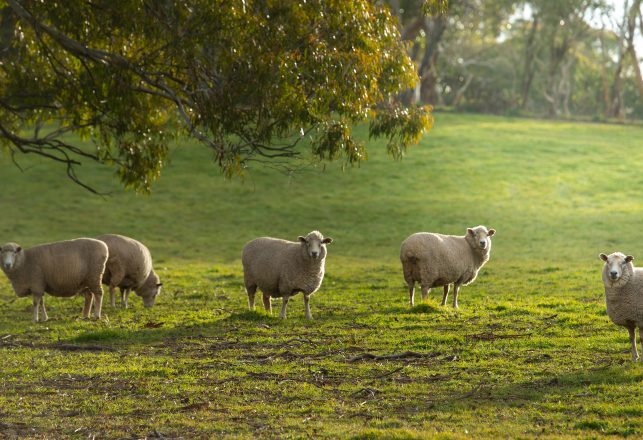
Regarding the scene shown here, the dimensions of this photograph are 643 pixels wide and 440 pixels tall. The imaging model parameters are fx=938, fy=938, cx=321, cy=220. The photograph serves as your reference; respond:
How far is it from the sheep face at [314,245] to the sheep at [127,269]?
388cm

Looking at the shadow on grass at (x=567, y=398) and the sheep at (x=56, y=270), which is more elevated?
the shadow on grass at (x=567, y=398)

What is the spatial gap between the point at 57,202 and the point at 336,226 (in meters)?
11.1

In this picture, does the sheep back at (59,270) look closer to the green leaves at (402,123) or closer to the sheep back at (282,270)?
the sheep back at (282,270)

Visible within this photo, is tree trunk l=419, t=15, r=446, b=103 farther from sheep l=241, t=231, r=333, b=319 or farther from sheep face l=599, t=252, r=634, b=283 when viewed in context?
sheep face l=599, t=252, r=634, b=283

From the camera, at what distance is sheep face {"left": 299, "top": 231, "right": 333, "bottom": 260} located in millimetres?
14719

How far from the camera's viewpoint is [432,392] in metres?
9.73

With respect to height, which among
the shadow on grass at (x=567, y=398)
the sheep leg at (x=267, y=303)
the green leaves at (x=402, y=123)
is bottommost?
the sheep leg at (x=267, y=303)

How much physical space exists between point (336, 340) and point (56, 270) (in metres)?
5.14

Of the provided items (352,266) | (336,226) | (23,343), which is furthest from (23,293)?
(336,226)

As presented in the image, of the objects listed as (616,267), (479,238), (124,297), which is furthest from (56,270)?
(616,267)

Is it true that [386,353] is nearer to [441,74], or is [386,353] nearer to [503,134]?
[503,134]

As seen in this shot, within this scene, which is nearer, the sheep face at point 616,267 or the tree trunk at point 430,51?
the sheep face at point 616,267

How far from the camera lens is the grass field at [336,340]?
28.6 feet

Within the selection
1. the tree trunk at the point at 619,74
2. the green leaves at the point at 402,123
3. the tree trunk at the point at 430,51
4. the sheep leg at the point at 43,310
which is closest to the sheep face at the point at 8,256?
the sheep leg at the point at 43,310
